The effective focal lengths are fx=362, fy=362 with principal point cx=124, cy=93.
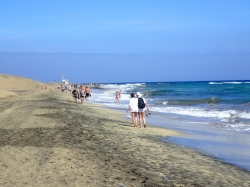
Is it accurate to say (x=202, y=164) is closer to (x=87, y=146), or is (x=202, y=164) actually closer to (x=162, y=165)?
(x=162, y=165)

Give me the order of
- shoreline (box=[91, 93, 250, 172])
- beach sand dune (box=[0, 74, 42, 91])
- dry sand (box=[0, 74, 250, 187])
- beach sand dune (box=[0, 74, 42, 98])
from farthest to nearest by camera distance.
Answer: beach sand dune (box=[0, 74, 42, 91])
beach sand dune (box=[0, 74, 42, 98])
shoreline (box=[91, 93, 250, 172])
dry sand (box=[0, 74, 250, 187])

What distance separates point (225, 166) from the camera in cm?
796

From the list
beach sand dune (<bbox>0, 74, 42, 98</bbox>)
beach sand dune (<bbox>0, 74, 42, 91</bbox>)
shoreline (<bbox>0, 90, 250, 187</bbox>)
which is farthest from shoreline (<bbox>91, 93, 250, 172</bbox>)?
beach sand dune (<bbox>0, 74, 42, 91</bbox>)

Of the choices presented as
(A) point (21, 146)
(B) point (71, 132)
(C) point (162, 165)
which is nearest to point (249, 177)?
(C) point (162, 165)

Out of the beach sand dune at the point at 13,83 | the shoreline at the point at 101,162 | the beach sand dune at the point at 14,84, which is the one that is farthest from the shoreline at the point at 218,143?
the beach sand dune at the point at 13,83

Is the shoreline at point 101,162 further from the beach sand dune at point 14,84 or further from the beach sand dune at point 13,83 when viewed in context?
the beach sand dune at point 13,83

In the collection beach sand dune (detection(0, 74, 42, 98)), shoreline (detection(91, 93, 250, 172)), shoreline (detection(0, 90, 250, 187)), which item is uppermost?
beach sand dune (detection(0, 74, 42, 98))

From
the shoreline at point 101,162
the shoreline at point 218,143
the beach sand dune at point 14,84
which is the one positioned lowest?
the shoreline at point 218,143

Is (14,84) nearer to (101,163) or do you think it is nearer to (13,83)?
(13,83)

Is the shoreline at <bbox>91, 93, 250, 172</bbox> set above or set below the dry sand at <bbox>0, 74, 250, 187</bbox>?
below

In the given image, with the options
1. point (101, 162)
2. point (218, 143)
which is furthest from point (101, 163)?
point (218, 143)

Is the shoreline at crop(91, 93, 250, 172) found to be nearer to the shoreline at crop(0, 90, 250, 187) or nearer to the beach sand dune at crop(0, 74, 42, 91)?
the shoreline at crop(0, 90, 250, 187)

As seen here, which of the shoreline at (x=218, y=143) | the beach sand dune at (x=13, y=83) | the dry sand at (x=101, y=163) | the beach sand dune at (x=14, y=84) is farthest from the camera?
the beach sand dune at (x=13, y=83)

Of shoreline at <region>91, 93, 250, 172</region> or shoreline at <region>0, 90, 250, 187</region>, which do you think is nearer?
shoreline at <region>0, 90, 250, 187</region>
